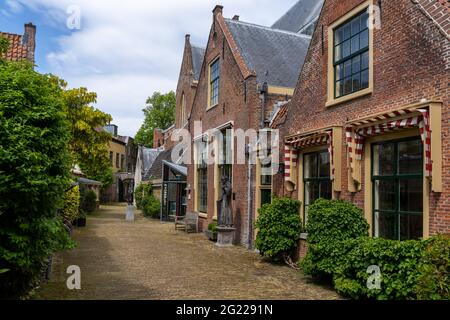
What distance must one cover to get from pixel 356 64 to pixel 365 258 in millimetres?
4254

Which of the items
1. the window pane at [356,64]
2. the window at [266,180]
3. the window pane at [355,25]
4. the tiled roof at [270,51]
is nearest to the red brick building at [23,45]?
the tiled roof at [270,51]

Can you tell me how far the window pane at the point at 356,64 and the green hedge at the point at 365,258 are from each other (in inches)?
113

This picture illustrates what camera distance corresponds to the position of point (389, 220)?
768 cm

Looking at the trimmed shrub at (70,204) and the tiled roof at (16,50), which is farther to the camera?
the trimmed shrub at (70,204)

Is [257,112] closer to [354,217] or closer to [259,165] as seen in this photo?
[259,165]

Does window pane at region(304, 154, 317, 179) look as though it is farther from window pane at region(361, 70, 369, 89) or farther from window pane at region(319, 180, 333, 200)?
window pane at region(361, 70, 369, 89)

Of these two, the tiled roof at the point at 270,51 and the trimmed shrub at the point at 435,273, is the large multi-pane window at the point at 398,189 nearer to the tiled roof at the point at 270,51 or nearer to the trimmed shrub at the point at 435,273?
the trimmed shrub at the point at 435,273

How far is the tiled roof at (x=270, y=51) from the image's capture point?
14656mm

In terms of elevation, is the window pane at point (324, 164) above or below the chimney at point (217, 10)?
below

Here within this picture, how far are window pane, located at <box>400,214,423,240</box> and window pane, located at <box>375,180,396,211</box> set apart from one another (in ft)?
1.18

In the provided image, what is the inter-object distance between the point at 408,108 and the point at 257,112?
22.1 feet

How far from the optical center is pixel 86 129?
25.1 meters

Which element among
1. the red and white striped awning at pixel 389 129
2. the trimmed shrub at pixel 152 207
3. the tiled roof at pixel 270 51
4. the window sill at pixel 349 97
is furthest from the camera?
the trimmed shrub at pixel 152 207
